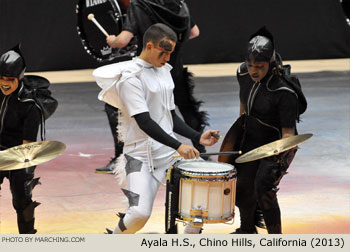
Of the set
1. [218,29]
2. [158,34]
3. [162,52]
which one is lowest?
[218,29]

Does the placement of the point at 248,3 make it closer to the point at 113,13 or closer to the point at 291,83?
the point at 113,13

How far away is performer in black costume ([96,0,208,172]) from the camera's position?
7.23 metres

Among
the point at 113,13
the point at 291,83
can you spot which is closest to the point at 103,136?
the point at 113,13

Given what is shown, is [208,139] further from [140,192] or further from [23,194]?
[23,194]

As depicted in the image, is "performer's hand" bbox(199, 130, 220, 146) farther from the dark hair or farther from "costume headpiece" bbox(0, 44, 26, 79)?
"costume headpiece" bbox(0, 44, 26, 79)

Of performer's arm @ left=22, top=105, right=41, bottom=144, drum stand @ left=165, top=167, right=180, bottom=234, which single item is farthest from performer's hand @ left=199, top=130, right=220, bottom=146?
performer's arm @ left=22, top=105, right=41, bottom=144

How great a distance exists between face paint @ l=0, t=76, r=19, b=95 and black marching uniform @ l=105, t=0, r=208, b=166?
2.10m

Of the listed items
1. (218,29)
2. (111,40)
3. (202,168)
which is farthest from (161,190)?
(218,29)

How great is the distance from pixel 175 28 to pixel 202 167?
9.22 feet

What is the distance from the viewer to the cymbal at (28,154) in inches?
192

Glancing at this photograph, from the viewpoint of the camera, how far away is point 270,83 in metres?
5.30

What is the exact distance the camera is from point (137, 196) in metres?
4.89

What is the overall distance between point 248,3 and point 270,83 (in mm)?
9704

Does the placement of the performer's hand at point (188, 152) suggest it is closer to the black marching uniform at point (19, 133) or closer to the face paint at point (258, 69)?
the face paint at point (258, 69)
